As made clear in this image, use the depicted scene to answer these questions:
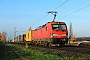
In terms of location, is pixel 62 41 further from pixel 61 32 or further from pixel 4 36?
pixel 4 36

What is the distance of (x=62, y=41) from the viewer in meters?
31.9

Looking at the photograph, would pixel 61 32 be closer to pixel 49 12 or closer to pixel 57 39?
pixel 57 39

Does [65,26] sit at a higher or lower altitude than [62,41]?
higher

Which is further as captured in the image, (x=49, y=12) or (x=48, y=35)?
(x=49, y=12)

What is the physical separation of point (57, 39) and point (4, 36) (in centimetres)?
15568

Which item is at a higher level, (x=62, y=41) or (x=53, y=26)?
(x=53, y=26)

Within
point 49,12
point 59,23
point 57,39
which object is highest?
point 49,12

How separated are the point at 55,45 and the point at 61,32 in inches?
92.7

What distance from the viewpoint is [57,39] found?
31531 millimetres

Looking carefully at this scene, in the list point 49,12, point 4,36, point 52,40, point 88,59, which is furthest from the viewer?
point 4,36

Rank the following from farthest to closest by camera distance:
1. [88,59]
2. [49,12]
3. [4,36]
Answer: [4,36] → [49,12] → [88,59]

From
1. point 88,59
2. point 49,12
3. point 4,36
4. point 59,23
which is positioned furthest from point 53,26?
point 4,36

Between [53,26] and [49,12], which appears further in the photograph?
[49,12]

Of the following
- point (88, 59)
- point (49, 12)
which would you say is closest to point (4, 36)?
Result: point (49, 12)
